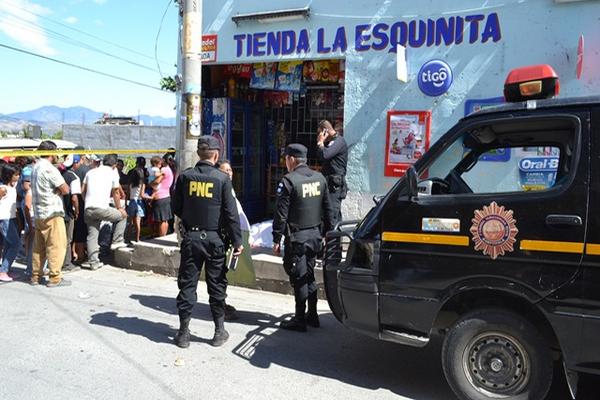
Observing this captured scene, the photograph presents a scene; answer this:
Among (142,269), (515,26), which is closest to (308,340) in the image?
(142,269)

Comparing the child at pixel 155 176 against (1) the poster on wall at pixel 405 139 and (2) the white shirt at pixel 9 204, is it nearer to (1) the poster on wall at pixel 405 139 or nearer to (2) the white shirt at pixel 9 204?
(2) the white shirt at pixel 9 204

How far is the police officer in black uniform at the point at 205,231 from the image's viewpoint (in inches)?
191

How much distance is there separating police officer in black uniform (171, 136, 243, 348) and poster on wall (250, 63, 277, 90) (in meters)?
4.28

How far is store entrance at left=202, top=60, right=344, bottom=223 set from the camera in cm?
902

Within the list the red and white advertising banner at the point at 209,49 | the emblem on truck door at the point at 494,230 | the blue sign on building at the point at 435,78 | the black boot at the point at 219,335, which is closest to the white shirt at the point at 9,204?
the red and white advertising banner at the point at 209,49

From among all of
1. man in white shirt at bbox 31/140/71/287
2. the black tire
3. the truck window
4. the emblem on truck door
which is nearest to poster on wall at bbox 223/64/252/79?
man in white shirt at bbox 31/140/71/287

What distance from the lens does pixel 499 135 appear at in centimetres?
404

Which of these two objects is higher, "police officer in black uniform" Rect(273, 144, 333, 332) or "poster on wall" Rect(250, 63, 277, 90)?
"poster on wall" Rect(250, 63, 277, 90)

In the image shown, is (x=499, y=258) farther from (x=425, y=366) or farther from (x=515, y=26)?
(x=515, y=26)

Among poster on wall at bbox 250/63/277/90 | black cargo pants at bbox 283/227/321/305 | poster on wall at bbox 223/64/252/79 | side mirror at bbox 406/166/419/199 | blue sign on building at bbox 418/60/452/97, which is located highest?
poster on wall at bbox 223/64/252/79

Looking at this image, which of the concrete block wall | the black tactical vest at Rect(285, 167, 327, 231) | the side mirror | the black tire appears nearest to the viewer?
the black tire

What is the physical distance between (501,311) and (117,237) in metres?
6.53

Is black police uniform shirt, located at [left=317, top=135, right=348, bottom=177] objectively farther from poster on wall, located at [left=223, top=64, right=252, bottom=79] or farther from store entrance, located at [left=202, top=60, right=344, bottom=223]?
poster on wall, located at [left=223, top=64, right=252, bottom=79]

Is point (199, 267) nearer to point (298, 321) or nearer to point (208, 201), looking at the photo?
point (208, 201)
